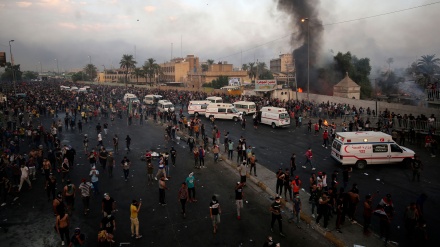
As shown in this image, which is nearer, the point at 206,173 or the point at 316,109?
the point at 206,173

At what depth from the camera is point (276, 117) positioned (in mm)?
29594

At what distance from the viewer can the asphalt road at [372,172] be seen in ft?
36.4

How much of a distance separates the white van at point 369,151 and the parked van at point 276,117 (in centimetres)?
1275

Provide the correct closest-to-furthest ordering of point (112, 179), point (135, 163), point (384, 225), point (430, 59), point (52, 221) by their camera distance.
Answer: point (384, 225) → point (52, 221) → point (112, 179) → point (135, 163) → point (430, 59)

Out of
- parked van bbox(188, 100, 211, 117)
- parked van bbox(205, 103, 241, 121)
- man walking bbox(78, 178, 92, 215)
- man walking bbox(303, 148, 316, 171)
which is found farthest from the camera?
parked van bbox(188, 100, 211, 117)

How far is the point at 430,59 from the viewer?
74938 mm

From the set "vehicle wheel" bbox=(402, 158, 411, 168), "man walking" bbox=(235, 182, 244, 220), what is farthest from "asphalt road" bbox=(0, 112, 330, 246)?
"vehicle wheel" bbox=(402, 158, 411, 168)

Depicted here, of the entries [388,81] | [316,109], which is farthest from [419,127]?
[388,81]

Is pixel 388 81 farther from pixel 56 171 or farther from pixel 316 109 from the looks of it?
pixel 56 171

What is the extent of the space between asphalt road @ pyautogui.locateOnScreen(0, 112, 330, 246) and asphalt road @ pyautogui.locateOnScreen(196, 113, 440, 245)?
3.46 meters

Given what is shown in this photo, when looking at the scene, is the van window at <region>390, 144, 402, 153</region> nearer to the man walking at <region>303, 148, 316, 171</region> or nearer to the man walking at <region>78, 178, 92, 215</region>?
the man walking at <region>303, 148, 316, 171</region>

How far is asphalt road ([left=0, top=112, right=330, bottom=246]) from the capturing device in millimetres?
9633

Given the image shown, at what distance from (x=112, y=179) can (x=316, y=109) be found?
28.9 meters

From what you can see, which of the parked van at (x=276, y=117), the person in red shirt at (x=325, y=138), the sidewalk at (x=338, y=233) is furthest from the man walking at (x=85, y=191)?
the parked van at (x=276, y=117)
